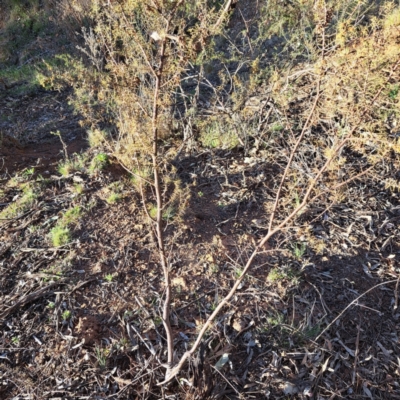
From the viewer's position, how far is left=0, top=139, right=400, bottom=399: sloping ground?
7.65 ft

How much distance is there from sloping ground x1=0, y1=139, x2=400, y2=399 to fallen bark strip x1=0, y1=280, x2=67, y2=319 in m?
0.01

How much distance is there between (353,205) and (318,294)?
1.16 meters

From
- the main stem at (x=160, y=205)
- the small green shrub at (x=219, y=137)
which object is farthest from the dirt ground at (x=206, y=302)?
the small green shrub at (x=219, y=137)

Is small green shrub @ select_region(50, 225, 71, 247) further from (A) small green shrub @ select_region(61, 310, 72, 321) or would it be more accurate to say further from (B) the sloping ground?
(A) small green shrub @ select_region(61, 310, 72, 321)

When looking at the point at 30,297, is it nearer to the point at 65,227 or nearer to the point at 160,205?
the point at 65,227

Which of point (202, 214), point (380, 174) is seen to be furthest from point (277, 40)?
point (202, 214)

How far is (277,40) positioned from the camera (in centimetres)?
675

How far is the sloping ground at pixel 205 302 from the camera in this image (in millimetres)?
2332

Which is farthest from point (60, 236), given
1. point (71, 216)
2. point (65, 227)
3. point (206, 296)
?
point (206, 296)

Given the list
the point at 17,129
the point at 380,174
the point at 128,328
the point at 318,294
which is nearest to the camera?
the point at 128,328

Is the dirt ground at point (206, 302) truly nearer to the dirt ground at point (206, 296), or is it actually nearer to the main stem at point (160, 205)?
the dirt ground at point (206, 296)

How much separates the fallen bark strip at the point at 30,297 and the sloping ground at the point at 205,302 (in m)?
0.01

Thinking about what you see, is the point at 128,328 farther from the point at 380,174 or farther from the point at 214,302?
the point at 380,174

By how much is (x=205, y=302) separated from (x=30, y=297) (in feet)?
4.76
